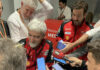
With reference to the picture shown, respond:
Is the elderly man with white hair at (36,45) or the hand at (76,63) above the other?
the elderly man with white hair at (36,45)

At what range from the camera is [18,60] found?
524 mm

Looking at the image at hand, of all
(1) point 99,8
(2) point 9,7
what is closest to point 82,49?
(2) point 9,7

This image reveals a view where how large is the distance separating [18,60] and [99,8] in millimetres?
5180

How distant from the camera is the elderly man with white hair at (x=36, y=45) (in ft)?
4.36

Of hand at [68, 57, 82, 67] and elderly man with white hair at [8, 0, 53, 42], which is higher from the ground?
elderly man with white hair at [8, 0, 53, 42]

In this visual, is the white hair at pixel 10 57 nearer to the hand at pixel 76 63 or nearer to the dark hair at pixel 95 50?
the dark hair at pixel 95 50

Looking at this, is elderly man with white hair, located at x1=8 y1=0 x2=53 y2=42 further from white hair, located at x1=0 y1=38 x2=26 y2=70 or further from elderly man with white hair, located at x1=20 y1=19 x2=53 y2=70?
white hair, located at x1=0 y1=38 x2=26 y2=70

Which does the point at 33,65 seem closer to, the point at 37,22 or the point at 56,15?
the point at 37,22

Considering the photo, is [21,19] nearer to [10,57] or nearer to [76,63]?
[76,63]

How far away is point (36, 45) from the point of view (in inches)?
54.7

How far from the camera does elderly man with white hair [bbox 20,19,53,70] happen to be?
52.4 inches

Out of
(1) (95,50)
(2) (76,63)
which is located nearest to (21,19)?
(2) (76,63)

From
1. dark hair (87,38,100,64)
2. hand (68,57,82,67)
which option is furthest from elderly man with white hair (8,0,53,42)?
dark hair (87,38,100,64)

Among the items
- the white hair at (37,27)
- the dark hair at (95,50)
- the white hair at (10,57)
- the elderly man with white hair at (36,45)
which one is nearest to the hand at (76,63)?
the elderly man with white hair at (36,45)
